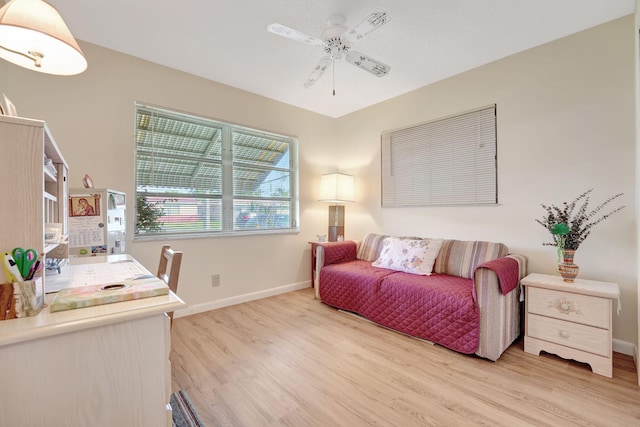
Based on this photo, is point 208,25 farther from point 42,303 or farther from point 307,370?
point 307,370

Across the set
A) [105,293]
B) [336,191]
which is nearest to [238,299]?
[336,191]

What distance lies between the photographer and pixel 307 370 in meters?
1.93

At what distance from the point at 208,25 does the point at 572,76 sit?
9.86 ft

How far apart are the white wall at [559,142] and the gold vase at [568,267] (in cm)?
33

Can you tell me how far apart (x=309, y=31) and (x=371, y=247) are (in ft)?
7.78

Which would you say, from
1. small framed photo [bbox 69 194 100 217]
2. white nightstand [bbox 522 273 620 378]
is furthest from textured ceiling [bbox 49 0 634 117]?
white nightstand [bbox 522 273 620 378]

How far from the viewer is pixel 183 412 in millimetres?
1513

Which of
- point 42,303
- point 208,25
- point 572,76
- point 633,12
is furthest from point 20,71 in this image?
point 633,12

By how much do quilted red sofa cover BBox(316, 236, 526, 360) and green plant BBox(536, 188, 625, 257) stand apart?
0.35m

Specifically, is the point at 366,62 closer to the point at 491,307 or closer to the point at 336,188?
the point at 336,188

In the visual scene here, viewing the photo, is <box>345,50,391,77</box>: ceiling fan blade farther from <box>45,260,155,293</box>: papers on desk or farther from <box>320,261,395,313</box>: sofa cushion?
<box>45,260,155,293</box>: papers on desk

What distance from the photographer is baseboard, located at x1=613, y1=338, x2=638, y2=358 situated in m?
2.05

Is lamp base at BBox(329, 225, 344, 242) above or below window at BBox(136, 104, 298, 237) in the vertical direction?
below

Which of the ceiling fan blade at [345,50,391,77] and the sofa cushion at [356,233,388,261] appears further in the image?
the sofa cushion at [356,233,388,261]
